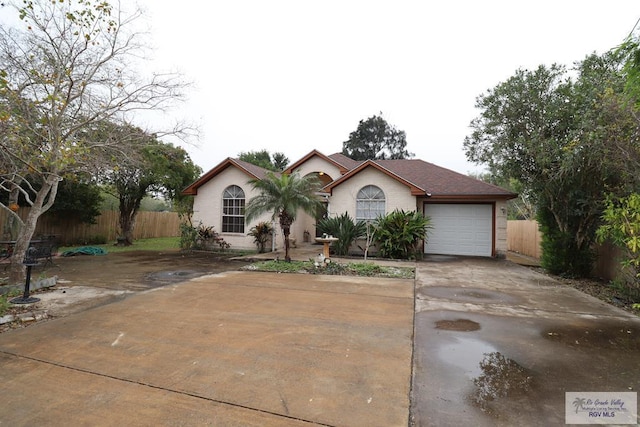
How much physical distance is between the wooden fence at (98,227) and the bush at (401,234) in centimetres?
1663

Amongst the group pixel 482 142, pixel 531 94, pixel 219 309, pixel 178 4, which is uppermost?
pixel 178 4

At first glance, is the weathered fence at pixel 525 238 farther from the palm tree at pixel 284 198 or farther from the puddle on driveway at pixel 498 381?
the puddle on driveway at pixel 498 381

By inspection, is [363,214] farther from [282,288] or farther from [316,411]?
[316,411]

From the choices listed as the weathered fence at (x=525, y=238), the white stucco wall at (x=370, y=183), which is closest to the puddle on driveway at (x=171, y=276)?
the white stucco wall at (x=370, y=183)

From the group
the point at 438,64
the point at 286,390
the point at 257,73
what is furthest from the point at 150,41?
the point at 438,64

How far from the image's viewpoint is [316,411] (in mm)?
2773

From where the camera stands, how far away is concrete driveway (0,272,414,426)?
274cm

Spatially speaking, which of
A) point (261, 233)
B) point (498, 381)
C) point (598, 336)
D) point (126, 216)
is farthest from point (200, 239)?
point (598, 336)

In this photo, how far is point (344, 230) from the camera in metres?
13.1

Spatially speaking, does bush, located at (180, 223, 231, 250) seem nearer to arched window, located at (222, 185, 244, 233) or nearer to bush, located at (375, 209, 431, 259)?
arched window, located at (222, 185, 244, 233)

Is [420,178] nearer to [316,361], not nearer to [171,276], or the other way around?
[171,276]

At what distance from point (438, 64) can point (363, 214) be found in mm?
6912

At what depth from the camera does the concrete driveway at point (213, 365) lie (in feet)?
9.00

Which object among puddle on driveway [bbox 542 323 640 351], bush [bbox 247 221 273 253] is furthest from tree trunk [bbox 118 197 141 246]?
puddle on driveway [bbox 542 323 640 351]
